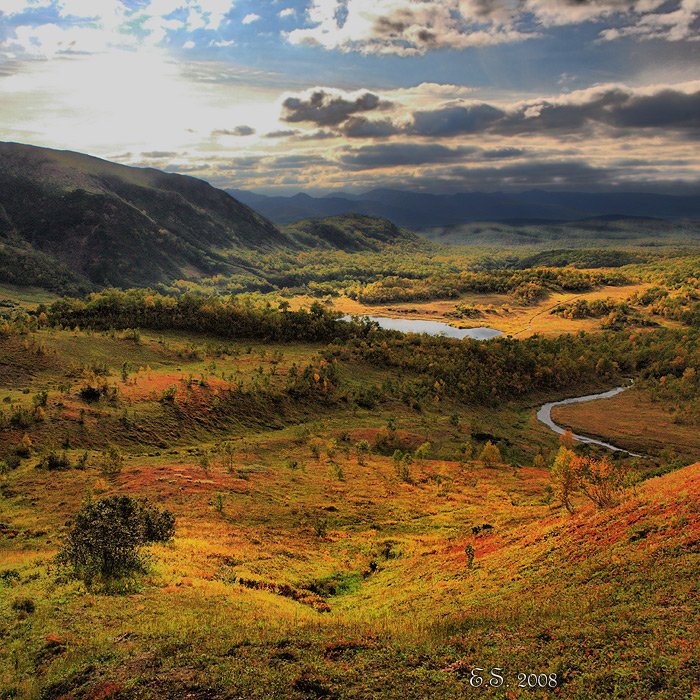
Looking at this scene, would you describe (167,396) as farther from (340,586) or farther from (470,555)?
(470,555)

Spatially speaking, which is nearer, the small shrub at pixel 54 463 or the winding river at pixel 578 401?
the small shrub at pixel 54 463

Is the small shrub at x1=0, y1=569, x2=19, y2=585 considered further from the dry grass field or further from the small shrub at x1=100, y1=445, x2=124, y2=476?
the dry grass field

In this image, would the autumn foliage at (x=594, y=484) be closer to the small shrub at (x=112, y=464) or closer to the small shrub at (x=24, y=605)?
the small shrub at (x=24, y=605)

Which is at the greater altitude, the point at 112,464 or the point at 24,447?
the point at 24,447

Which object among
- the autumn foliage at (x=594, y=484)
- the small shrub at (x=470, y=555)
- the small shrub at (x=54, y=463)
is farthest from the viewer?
the small shrub at (x=54, y=463)

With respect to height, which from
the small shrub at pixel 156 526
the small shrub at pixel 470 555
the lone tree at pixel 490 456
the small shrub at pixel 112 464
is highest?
the small shrub at pixel 156 526

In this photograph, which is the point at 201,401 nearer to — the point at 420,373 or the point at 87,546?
the point at 87,546

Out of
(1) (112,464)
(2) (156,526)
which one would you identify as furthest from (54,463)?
(2) (156,526)

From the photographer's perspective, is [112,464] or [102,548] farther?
[112,464]

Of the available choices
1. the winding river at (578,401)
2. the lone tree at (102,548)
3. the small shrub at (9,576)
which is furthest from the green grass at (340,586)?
the winding river at (578,401)

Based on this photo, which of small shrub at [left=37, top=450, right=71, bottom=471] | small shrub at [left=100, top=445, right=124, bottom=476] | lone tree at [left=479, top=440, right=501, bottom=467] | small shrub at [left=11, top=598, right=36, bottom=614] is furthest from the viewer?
lone tree at [left=479, top=440, right=501, bottom=467]

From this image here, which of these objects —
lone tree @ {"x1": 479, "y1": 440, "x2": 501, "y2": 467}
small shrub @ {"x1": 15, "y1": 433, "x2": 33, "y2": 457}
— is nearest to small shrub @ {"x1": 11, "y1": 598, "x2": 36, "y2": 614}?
small shrub @ {"x1": 15, "y1": 433, "x2": 33, "y2": 457}
